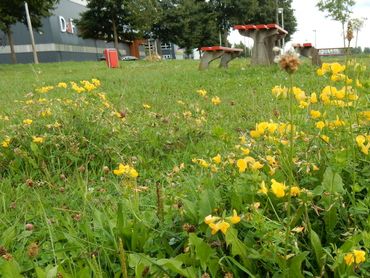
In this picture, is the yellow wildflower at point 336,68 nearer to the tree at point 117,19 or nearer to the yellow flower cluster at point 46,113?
the yellow flower cluster at point 46,113

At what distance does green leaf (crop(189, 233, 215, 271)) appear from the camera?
4.31 ft

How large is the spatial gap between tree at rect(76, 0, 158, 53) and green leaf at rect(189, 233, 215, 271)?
33.1m

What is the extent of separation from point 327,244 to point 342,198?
16cm

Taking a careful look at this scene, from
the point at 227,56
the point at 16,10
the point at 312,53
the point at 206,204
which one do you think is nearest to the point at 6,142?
the point at 206,204

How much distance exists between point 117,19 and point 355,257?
37559 millimetres

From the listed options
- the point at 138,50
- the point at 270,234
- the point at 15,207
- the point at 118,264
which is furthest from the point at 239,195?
the point at 138,50

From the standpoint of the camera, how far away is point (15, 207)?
2.08 meters

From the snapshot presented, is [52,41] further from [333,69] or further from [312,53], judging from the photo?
[333,69]

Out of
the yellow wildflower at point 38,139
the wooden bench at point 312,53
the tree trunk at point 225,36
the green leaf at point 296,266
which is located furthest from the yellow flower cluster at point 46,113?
the tree trunk at point 225,36

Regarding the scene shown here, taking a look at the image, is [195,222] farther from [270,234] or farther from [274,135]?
[274,135]

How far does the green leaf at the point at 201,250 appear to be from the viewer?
131 cm

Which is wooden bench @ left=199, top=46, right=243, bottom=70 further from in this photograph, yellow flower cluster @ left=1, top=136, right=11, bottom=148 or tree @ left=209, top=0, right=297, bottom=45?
tree @ left=209, top=0, right=297, bottom=45

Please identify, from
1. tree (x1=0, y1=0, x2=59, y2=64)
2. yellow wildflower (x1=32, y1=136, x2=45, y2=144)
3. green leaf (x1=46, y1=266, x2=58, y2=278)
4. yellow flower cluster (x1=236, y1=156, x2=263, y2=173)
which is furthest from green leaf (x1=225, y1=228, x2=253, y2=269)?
tree (x1=0, y1=0, x2=59, y2=64)

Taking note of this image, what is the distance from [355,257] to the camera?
1.15 metres
